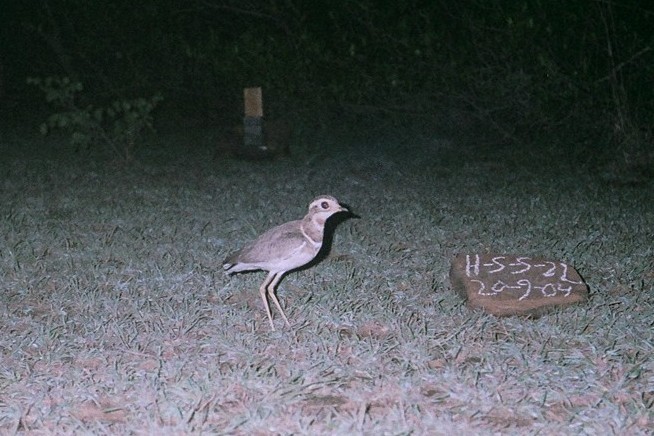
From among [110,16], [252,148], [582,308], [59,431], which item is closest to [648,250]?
[582,308]

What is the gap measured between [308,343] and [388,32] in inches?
275

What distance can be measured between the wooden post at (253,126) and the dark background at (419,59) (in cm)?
21

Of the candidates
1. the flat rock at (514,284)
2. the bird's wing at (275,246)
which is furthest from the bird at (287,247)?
the flat rock at (514,284)

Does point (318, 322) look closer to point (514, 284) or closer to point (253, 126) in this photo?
point (514, 284)

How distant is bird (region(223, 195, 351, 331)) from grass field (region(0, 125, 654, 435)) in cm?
33

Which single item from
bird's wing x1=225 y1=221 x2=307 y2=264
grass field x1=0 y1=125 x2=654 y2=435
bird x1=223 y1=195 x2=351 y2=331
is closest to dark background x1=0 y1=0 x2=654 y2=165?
grass field x1=0 y1=125 x2=654 y2=435

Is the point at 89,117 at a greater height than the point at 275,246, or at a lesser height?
lesser

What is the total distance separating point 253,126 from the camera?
11656mm

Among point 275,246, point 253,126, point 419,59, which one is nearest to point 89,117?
point 253,126

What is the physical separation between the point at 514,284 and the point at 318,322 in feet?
4.09

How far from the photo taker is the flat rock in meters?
4.63

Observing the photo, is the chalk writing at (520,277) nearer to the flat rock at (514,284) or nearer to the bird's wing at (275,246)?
the flat rock at (514,284)

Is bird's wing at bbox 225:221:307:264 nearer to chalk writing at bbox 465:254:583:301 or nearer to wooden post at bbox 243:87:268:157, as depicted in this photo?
chalk writing at bbox 465:254:583:301

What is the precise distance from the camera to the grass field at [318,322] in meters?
3.45
